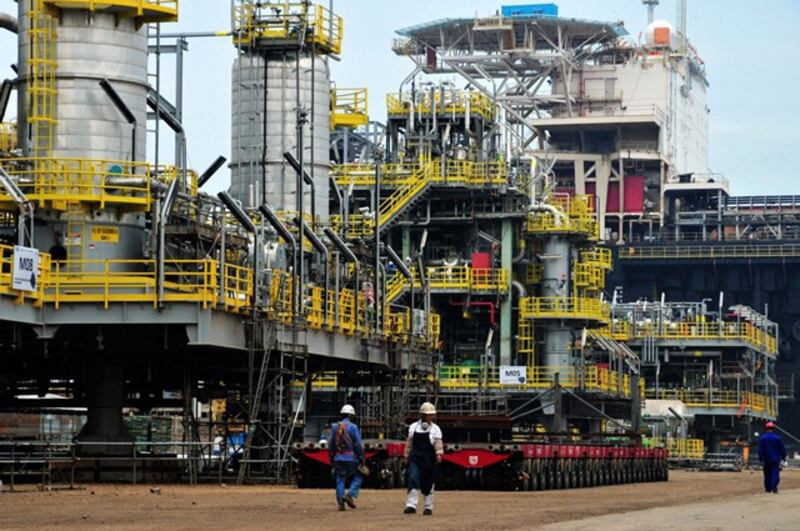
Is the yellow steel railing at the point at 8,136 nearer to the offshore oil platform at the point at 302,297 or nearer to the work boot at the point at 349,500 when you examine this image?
the offshore oil platform at the point at 302,297

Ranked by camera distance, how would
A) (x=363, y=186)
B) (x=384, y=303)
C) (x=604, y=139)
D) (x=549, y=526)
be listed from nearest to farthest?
(x=549, y=526) < (x=384, y=303) < (x=363, y=186) < (x=604, y=139)

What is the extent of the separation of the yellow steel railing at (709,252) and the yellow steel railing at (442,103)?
1624 inches

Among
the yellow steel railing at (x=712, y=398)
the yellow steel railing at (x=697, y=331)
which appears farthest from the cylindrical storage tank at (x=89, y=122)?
the yellow steel railing at (x=712, y=398)

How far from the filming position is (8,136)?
6122 centimetres

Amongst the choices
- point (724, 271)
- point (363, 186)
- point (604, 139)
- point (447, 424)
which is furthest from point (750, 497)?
point (604, 139)

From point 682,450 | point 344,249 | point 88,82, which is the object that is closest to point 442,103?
point 682,450

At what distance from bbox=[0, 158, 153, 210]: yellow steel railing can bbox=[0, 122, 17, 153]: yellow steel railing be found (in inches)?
356

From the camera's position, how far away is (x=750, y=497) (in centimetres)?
4275

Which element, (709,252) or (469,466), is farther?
(709,252)

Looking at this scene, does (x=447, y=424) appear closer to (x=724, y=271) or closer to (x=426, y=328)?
(x=426, y=328)

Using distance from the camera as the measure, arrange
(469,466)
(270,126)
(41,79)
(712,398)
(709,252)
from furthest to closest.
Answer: (709,252) → (712,398) → (270,126) → (41,79) → (469,466)

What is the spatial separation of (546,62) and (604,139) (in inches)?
380

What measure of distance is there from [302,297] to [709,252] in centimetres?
7925

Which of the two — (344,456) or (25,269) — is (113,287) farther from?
(344,456)
